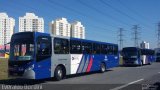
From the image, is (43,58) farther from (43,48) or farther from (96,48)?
(96,48)

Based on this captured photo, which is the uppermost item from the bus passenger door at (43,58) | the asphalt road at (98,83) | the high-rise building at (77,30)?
the high-rise building at (77,30)

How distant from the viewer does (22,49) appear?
16.6 metres

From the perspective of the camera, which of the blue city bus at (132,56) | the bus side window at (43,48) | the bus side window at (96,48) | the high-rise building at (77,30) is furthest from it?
the high-rise building at (77,30)

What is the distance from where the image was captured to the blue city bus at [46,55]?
1593cm

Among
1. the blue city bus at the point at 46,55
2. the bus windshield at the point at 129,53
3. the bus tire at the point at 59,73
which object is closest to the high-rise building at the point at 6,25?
the bus windshield at the point at 129,53

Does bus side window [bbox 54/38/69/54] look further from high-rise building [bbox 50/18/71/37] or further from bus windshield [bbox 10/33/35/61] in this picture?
high-rise building [bbox 50/18/71/37]

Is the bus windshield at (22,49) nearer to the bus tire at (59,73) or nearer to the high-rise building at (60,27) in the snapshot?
the bus tire at (59,73)

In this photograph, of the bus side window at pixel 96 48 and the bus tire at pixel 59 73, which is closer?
the bus tire at pixel 59 73

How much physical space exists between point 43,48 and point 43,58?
0.56 meters

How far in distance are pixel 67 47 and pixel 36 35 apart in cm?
365

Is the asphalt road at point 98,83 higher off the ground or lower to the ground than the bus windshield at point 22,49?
lower

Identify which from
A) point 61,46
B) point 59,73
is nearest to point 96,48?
point 61,46

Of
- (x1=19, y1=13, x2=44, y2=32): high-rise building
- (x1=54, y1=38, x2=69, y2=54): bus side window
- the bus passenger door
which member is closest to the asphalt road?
the bus passenger door

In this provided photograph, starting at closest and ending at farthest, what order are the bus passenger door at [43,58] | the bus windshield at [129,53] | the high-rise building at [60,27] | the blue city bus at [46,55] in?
the blue city bus at [46,55], the bus passenger door at [43,58], the bus windshield at [129,53], the high-rise building at [60,27]
